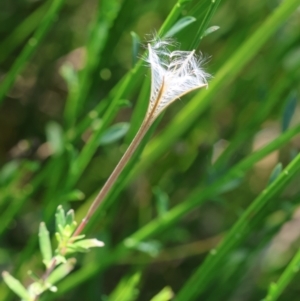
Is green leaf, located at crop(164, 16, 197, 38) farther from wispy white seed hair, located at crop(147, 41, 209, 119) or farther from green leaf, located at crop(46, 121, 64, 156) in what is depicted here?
green leaf, located at crop(46, 121, 64, 156)

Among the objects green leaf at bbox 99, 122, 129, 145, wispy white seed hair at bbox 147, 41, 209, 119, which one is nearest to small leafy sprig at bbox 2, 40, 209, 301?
wispy white seed hair at bbox 147, 41, 209, 119

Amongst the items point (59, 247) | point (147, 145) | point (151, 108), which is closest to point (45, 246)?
point (59, 247)

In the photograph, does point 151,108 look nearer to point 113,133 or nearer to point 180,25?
point 180,25

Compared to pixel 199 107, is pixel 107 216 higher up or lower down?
lower down

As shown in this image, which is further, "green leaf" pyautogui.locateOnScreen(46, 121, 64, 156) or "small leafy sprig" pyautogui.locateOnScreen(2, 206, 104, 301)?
"green leaf" pyautogui.locateOnScreen(46, 121, 64, 156)

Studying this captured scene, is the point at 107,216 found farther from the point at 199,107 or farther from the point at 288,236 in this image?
the point at 288,236

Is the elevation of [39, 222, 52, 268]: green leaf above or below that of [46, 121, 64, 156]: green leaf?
below

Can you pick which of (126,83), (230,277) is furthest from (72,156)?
(230,277)
